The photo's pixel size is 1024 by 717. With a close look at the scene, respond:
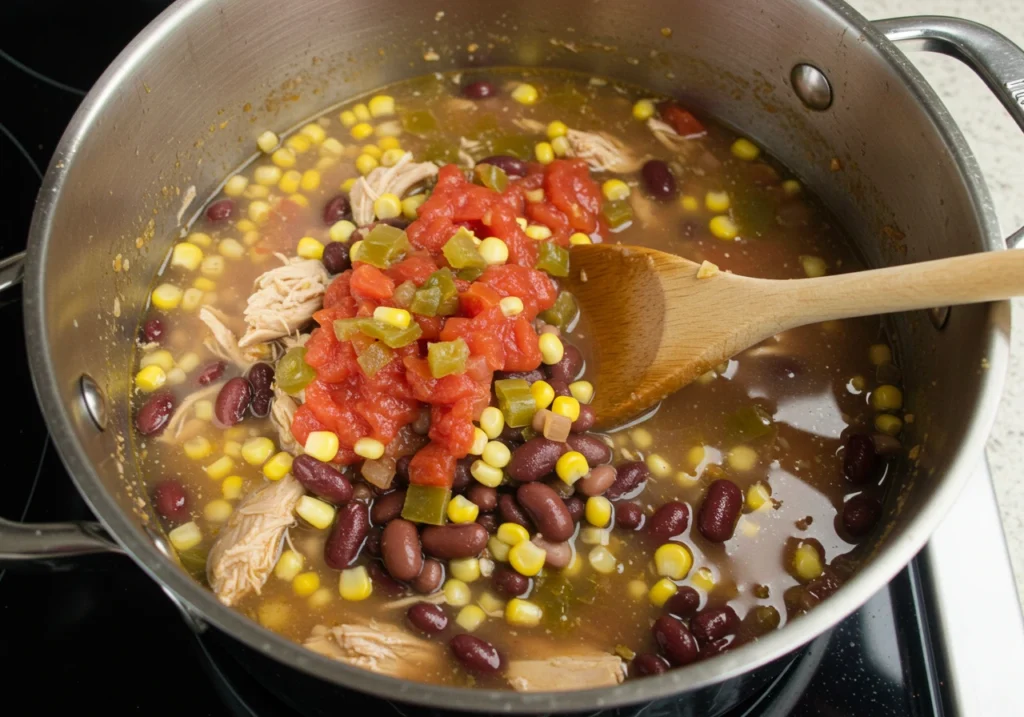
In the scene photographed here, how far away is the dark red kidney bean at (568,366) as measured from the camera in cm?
252

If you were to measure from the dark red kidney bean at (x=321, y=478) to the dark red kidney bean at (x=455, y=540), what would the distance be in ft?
0.83

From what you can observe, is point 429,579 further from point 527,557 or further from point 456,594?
point 527,557

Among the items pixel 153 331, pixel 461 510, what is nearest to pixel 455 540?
pixel 461 510

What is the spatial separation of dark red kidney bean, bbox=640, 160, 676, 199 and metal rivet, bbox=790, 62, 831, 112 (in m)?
0.48

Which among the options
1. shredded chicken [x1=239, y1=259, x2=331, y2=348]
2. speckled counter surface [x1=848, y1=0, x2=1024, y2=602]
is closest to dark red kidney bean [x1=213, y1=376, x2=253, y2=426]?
shredded chicken [x1=239, y1=259, x2=331, y2=348]

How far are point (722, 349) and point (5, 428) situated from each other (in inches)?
74.6

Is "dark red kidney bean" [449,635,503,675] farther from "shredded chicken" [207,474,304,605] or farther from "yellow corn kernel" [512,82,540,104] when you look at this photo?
"yellow corn kernel" [512,82,540,104]

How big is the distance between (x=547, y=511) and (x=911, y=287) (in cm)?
101

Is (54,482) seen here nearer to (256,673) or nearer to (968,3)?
(256,673)

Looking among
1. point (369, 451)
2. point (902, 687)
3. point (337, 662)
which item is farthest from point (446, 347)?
point (902, 687)

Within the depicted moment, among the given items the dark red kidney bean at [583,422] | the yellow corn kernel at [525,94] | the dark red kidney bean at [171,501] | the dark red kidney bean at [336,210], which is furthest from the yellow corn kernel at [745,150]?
the dark red kidney bean at [171,501]

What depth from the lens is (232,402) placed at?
2465 millimetres

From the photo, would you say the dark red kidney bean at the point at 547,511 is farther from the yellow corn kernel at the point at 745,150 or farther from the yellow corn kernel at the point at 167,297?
the yellow corn kernel at the point at 745,150

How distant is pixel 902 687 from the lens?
2.21m
